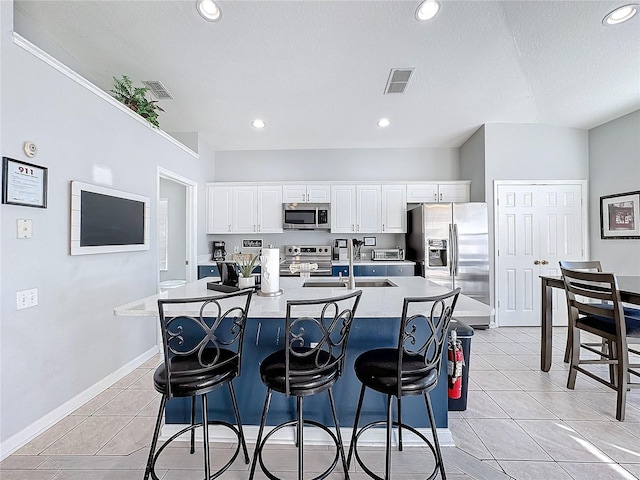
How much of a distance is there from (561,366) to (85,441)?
4064mm

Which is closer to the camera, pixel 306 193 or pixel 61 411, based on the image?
pixel 61 411

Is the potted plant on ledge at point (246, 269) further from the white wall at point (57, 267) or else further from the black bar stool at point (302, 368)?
the white wall at point (57, 267)

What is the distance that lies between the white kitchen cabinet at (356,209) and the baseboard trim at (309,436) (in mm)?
3214

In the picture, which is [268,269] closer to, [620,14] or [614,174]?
[620,14]

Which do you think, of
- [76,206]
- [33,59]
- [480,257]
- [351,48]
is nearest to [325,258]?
[480,257]

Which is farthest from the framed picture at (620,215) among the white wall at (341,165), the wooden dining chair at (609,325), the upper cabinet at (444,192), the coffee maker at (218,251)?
the coffee maker at (218,251)

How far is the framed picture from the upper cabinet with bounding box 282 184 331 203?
3.74 metres

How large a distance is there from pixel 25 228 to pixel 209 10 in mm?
2040

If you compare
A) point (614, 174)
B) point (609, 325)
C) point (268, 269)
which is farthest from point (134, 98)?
point (614, 174)

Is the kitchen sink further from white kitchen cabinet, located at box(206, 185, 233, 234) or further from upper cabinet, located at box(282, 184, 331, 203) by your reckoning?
white kitchen cabinet, located at box(206, 185, 233, 234)

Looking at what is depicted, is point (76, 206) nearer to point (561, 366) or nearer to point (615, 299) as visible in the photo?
point (615, 299)

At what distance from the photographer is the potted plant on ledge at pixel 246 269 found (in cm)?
198

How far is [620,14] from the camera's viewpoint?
237 cm

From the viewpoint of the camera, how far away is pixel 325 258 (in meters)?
4.89
